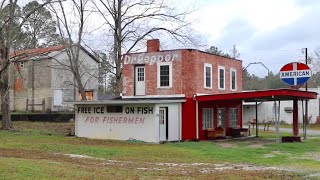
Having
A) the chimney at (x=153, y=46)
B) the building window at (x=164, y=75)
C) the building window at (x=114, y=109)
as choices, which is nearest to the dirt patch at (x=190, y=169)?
the building window at (x=114, y=109)

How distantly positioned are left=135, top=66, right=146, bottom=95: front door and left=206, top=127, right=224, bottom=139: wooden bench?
512cm

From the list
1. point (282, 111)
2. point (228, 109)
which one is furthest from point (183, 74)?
point (282, 111)

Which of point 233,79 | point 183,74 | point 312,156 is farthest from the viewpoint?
point 233,79

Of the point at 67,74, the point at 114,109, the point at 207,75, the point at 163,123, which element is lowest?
the point at 163,123

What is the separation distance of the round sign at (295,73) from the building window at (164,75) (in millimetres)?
7147

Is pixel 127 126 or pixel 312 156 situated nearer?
pixel 312 156

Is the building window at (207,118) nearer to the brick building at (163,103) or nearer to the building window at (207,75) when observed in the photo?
the brick building at (163,103)

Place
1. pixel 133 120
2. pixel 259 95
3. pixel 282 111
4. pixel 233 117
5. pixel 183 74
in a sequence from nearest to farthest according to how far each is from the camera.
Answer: pixel 259 95, pixel 133 120, pixel 183 74, pixel 233 117, pixel 282 111

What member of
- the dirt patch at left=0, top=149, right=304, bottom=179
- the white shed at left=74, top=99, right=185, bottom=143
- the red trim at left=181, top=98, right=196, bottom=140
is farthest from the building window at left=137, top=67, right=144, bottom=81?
the dirt patch at left=0, top=149, right=304, bottom=179

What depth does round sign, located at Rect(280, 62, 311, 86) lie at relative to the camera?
29094 mm

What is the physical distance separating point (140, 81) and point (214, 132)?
6105 millimetres

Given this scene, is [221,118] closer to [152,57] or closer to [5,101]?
[152,57]

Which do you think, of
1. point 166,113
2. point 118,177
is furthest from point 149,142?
point 118,177

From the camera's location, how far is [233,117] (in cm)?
3616
